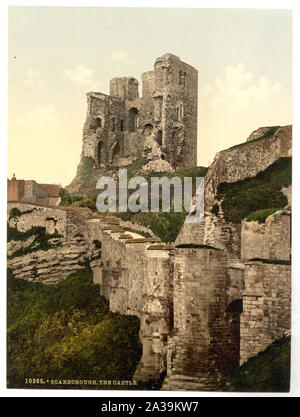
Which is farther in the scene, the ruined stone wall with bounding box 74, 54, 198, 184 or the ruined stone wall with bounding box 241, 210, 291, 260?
the ruined stone wall with bounding box 74, 54, 198, 184

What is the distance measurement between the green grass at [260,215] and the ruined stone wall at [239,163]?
1.02m

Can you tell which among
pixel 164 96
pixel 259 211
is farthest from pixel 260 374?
pixel 164 96

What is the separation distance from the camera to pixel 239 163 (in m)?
12.7

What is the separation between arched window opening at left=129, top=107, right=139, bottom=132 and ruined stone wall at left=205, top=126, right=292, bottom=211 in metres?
5.91

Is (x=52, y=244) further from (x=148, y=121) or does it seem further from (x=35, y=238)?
(x=148, y=121)

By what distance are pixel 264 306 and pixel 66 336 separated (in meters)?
4.17

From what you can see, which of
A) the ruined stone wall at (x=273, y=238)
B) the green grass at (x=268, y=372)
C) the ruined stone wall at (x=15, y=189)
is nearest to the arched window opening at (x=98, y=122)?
the ruined stone wall at (x=15, y=189)

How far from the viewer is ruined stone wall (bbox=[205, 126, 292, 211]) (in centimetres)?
1236

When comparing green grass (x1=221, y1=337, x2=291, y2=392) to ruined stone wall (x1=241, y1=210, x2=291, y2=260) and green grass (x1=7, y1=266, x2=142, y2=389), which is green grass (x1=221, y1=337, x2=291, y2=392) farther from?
green grass (x1=7, y1=266, x2=142, y2=389)

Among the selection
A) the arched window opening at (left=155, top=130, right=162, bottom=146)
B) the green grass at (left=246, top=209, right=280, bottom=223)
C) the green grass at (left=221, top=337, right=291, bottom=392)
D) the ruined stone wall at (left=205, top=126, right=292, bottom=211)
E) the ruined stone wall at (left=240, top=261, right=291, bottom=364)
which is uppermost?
the arched window opening at (left=155, top=130, right=162, bottom=146)

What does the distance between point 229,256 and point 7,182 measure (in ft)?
15.6

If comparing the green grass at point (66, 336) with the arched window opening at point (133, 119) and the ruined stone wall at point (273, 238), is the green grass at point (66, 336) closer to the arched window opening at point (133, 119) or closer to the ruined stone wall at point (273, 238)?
the ruined stone wall at point (273, 238)

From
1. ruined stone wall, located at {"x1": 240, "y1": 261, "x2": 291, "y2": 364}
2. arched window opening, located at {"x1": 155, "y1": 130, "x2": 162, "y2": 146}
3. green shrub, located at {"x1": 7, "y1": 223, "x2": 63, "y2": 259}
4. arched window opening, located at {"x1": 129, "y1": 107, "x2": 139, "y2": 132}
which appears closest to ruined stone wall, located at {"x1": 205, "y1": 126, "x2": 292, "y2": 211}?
ruined stone wall, located at {"x1": 240, "y1": 261, "x2": 291, "y2": 364}
